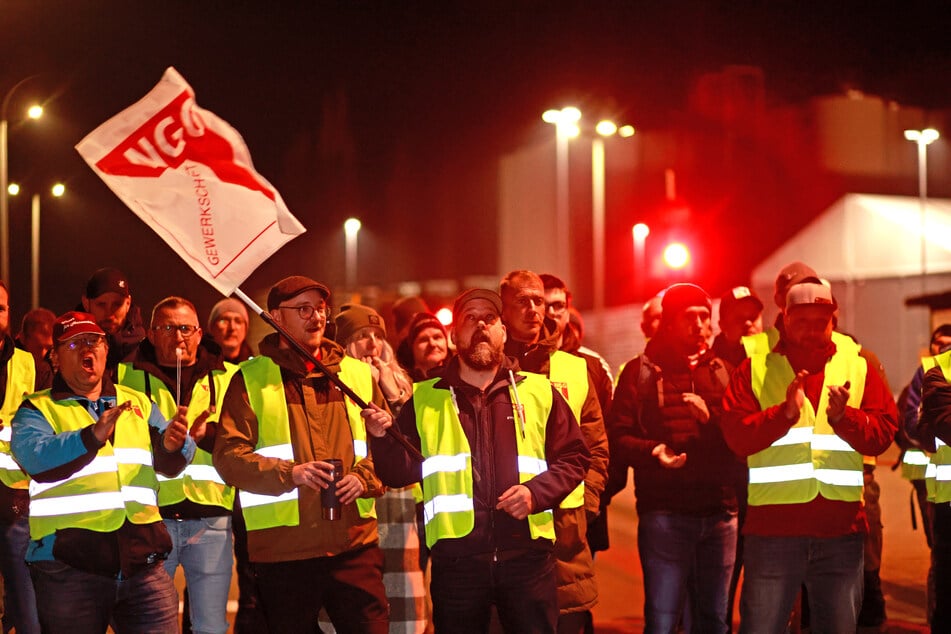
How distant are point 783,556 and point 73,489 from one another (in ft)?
11.3

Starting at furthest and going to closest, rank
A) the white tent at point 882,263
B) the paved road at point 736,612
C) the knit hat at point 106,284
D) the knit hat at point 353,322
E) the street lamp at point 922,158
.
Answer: the street lamp at point 922,158 < the white tent at point 882,263 < the paved road at point 736,612 < the knit hat at point 353,322 < the knit hat at point 106,284

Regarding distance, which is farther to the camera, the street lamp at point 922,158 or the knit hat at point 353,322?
the street lamp at point 922,158

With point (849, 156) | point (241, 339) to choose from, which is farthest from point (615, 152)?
point (241, 339)

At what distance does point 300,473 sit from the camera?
5.45m

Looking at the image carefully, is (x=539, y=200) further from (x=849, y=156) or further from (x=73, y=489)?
(x=73, y=489)

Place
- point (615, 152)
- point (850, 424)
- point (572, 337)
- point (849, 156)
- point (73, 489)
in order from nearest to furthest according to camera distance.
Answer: point (73, 489), point (850, 424), point (572, 337), point (849, 156), point (615, 152)

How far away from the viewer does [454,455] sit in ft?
17.9

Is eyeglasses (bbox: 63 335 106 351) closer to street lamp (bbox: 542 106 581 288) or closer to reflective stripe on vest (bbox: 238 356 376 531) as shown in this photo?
reflective stripe on vest (bbox: 238 356 376 531)

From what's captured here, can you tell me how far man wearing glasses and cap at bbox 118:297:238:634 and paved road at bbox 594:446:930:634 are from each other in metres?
3.12

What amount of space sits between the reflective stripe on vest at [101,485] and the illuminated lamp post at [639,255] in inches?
1063

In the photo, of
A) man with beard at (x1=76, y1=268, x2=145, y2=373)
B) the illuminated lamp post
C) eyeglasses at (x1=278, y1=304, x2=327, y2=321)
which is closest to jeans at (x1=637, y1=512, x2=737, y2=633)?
eyeglasses at (x1=278, y1=304, x2=327, y2=321)

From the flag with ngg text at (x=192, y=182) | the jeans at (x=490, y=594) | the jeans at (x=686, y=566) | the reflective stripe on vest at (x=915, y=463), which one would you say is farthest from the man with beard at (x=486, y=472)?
the reflective stripe on vest at (x=915, y=463)

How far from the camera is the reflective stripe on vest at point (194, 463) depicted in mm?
6688

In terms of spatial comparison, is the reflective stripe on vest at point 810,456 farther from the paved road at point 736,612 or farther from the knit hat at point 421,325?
the paved road at point 736,612
